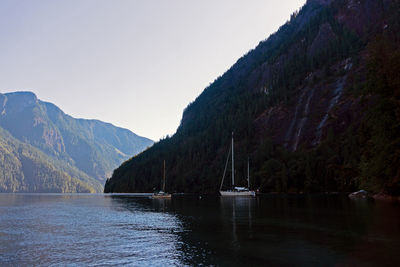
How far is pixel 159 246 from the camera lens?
31.3m

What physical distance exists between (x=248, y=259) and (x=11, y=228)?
117ft

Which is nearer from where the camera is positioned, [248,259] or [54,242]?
[248,259]

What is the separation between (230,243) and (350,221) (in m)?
22.5

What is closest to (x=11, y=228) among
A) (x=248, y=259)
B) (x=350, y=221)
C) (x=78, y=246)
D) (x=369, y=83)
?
(x=78, y=246)

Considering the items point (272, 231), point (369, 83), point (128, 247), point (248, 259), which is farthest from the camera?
point (369, 83)

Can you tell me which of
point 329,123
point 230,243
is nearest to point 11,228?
point 230,243

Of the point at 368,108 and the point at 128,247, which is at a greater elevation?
the point at 368,108

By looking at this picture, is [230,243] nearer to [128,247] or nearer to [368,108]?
[128,247]

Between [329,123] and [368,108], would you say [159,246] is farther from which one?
[329,123]

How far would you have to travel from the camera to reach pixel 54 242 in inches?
1350

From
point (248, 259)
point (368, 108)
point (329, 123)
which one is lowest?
point (248, 259)

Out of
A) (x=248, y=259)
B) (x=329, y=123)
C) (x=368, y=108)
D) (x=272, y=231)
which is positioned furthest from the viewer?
(x=329, y=123)

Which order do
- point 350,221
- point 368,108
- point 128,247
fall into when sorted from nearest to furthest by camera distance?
point 128,247
point 350,221
point 368,108

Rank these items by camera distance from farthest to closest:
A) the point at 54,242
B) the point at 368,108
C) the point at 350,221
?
the point at 368,108, the point at 350,221, the point at 54,242
